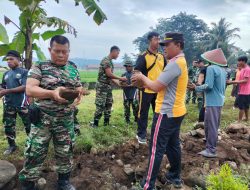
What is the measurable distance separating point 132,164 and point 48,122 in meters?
1.84

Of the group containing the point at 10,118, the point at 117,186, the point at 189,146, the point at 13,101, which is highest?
the point at 13,101

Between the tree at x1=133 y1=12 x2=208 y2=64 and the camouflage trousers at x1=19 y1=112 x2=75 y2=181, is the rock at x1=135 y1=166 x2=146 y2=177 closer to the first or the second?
the camouflage trousers at x1=19 y1=112 x2=75 y2=181

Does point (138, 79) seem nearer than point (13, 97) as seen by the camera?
Yes

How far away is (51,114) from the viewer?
3.14m

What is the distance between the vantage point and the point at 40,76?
3059mm

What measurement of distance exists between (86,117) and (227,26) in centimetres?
3749

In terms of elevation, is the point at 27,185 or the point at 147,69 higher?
the point at 147,69

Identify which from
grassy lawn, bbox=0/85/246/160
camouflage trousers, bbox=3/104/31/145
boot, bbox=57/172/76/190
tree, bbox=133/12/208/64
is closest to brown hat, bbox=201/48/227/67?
grassy lawn, bbox=0/85/246/160

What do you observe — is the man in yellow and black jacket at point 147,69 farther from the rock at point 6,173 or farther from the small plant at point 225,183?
the small plant at point 225,183

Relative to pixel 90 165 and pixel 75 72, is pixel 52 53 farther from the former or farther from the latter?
pixel 90 165

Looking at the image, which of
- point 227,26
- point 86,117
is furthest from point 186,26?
point 86,117

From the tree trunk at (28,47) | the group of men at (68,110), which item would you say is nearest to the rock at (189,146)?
the group of men at (68,110)

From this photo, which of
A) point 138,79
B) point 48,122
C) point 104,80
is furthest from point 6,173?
point 104,80

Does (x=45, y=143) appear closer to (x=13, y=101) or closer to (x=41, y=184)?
(x=41, y=184)
